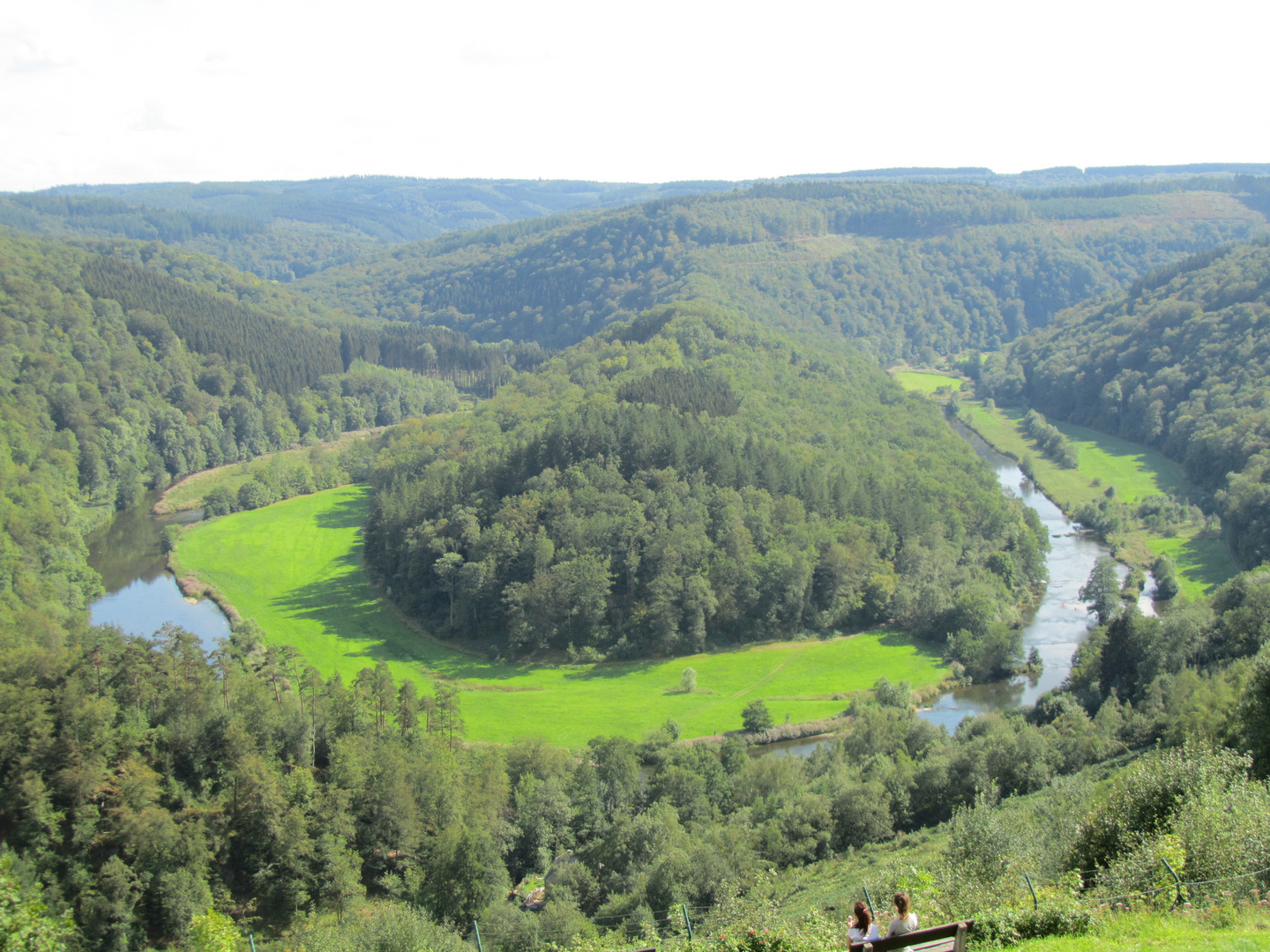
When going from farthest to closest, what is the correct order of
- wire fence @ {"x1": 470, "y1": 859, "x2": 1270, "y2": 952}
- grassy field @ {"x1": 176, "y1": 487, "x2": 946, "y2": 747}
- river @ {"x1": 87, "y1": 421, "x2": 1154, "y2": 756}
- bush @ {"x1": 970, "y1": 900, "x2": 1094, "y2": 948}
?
river @ {"x1": 87, "y1": 421, "x2": 1154, "y2": 756}, grassy field @ {"x1": 176, "y1": 487, "x2": 946, "y2": 747}, wire fence @ {"x1": 470, "y1": 859, "x2": 1270, "y2": 952}, bush @ {"x1": 970, "y1": 900, "x2": 1094, "y2": 948}

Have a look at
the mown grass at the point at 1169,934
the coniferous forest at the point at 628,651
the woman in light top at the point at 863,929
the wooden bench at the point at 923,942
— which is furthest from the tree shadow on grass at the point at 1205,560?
the woman in light top at the point at 863,929

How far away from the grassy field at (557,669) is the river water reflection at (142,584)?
3300 millimetres

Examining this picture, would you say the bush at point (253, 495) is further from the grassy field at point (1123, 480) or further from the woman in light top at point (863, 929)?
the woman in light top at point (863, 929)

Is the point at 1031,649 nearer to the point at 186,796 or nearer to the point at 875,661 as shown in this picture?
the point at 875,661

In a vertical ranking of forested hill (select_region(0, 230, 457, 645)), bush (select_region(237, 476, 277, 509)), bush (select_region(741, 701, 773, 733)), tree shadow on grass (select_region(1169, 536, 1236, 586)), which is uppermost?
forested hill (select_region(0, 230, 457, 645))

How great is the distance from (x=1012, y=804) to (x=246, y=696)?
36642 mm

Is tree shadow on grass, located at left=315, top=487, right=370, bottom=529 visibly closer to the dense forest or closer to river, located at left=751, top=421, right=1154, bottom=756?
the dense forest

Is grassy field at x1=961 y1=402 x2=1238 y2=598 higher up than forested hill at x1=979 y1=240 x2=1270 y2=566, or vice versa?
forested hill at x1=979 y1=240 x2=1270 y2=566


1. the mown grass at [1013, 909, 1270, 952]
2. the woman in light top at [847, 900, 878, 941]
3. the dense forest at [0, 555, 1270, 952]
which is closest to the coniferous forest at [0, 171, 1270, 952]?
the dense forest at [0, 555, 1270, 952]

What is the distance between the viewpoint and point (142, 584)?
90438mm

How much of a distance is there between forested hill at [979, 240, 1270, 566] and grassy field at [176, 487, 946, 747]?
3845 cm

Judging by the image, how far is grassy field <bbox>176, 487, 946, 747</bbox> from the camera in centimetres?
6088

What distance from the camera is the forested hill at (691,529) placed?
7219 centimetres

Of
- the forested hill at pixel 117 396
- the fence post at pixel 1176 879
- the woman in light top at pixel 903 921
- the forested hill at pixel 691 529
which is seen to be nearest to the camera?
the woman in light top at pixel 903 921
